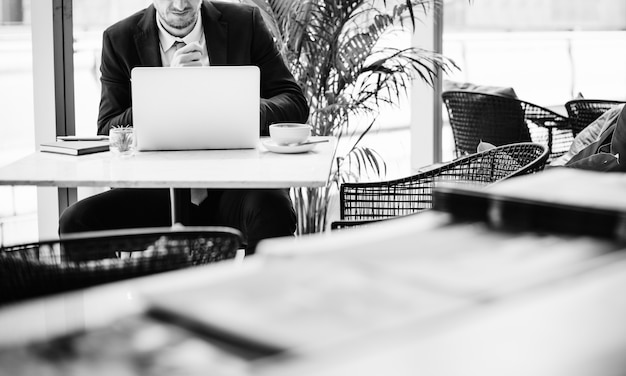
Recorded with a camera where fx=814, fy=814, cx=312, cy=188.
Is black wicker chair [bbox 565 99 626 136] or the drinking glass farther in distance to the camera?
black wicker chair [bbox 565 99 626 136]

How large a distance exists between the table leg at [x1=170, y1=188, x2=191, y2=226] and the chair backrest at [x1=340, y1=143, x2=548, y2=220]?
52cm

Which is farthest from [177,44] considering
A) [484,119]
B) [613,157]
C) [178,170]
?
[484,119]

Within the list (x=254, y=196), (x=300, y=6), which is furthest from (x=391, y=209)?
(x=300, y=6)

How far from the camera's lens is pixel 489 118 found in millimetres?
4641

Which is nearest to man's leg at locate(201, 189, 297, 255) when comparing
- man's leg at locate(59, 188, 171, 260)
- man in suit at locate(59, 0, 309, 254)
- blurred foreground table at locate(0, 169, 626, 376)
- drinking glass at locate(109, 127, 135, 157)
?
man in suit at locate(59, 0, 309, 254)

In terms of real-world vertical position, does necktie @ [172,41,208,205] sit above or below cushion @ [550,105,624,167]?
below

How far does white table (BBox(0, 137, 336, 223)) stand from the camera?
2023 millimetres

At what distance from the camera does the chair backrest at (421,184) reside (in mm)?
2795

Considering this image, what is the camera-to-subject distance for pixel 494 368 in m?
0.55

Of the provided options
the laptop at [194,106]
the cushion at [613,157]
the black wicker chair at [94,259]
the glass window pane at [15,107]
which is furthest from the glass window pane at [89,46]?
the black wicker chair at [94,259]

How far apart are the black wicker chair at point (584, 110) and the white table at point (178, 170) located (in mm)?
2478

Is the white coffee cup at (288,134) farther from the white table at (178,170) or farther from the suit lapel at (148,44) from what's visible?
the suit lapel at (148,44)

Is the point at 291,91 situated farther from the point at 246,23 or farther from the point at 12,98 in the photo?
the point at 12,98

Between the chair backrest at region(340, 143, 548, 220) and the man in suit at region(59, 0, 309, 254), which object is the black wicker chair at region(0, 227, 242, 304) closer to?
the man in suit at region(59, 0, 309, 254)
